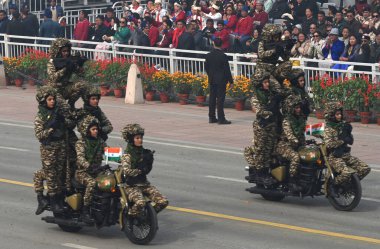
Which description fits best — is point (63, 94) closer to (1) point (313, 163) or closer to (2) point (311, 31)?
(1) point (313, 163)

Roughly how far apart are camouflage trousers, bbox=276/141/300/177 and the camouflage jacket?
3.18 m

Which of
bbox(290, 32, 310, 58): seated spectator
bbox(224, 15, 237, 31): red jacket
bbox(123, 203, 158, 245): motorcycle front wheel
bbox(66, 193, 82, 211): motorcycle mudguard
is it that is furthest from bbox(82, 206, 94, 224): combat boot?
bbox(224, 15, 237, 31): red jacket

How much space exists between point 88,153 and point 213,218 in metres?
2.13

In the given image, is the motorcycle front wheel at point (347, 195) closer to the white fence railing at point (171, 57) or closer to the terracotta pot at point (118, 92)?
the white fence railing at point (171, 57)

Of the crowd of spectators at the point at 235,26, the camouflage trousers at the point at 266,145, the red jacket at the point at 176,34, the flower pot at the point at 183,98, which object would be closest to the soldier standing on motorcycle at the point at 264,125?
the camouflage trousers at the point at 266,145

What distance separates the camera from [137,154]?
1412 cm

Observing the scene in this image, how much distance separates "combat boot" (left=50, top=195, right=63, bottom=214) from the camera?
14.7 meters

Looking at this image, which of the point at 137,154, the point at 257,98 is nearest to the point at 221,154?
the point at 257,98

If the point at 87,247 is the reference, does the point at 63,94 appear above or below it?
above

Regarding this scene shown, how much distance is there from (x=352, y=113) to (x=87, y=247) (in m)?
12.5

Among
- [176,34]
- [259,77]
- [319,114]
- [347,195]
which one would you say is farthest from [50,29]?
[347,195]

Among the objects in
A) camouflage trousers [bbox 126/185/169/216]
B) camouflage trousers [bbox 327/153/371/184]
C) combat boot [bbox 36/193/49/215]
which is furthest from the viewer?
camouflage trousers [bbox 327/153/371/184]

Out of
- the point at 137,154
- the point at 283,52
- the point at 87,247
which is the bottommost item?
the point at 87,247

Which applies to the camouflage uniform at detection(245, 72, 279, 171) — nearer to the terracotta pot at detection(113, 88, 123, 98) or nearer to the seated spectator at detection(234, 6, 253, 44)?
the terracotta pot at detection(113, 88, 123, 98)
